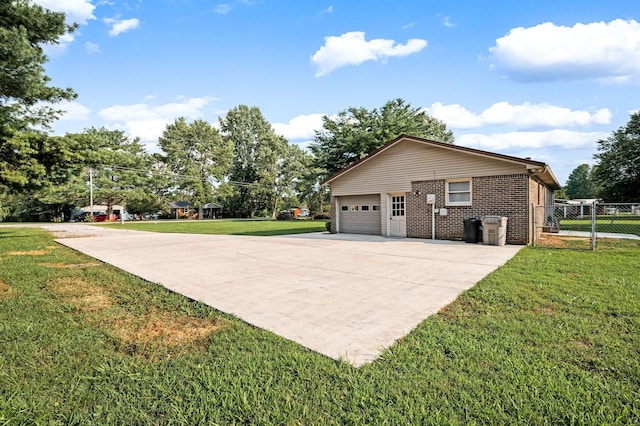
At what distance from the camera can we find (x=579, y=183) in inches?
3698

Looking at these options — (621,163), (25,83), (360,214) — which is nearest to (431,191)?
(360,214)

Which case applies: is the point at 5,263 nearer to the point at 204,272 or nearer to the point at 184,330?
the point at 204,272

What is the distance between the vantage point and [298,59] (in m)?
15.5

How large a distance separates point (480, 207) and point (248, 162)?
146ft

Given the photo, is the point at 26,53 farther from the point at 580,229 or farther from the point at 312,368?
the point at 580,229

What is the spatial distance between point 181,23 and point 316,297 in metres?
12.9

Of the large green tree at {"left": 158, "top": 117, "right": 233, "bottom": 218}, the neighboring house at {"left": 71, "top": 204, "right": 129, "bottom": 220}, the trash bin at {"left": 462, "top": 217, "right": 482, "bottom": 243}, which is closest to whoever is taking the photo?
the trash bin at {"left": 462, "top": 217, "right": 482, "bottom": 243}

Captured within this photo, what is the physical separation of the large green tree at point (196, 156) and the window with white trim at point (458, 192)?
40862 mm

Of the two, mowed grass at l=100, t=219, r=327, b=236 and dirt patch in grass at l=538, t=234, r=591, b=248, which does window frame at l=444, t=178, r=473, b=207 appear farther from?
mowed grass at l=100, t=219, r=327, b=236

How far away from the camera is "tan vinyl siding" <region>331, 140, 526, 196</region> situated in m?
12.1

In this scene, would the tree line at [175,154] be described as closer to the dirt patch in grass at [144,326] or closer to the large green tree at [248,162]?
the large green tree at [248,162]

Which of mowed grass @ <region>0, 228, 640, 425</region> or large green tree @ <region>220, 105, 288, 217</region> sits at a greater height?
large green tree @ <region>220, 105, 288, 217</region>

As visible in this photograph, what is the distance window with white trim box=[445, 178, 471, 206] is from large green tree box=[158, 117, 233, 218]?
40862 mm

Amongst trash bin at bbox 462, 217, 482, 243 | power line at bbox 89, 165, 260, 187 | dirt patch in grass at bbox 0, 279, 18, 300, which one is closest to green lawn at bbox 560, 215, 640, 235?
trash bin at bbox 462, 217, 482, 243
